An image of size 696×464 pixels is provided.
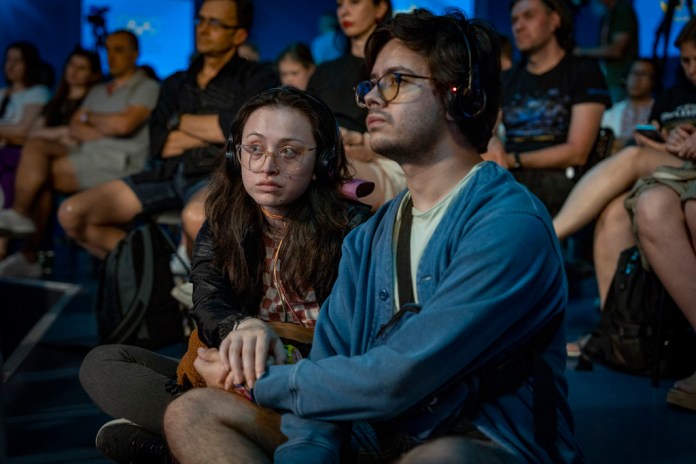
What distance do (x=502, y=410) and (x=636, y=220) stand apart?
2056 mm

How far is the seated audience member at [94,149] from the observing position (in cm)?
564

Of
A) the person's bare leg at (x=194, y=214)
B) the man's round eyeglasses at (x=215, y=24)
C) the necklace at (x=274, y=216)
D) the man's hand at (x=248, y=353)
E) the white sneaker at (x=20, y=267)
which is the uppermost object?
the man's round eyeglasses at (x=215, y=24)

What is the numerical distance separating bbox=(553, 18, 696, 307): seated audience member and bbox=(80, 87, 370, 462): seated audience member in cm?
171

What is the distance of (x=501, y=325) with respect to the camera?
1576mm

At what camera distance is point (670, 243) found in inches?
131

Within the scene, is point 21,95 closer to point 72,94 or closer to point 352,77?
point 72,94

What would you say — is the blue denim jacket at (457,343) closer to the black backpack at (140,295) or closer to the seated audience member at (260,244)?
the seated audience member at (260,244)

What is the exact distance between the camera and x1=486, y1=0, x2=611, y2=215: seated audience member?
4.24m

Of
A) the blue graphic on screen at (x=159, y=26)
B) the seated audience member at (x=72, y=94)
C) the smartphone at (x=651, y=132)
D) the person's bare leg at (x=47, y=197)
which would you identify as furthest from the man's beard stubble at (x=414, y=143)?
the blue graphic on screen at (x=159, y=26)

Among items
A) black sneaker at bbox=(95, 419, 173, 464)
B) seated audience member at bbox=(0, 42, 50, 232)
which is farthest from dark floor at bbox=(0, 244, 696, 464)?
seated audience member at bbox=(0, 42, 50, 232)

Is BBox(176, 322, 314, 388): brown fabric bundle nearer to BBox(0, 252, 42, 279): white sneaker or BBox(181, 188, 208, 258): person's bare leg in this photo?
BBox(181, 188, 208, 258): person's bare leg

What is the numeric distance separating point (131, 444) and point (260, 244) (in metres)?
0.60

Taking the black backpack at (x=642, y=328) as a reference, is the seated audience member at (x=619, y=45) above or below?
above

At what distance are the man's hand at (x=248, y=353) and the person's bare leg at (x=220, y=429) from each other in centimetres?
6
